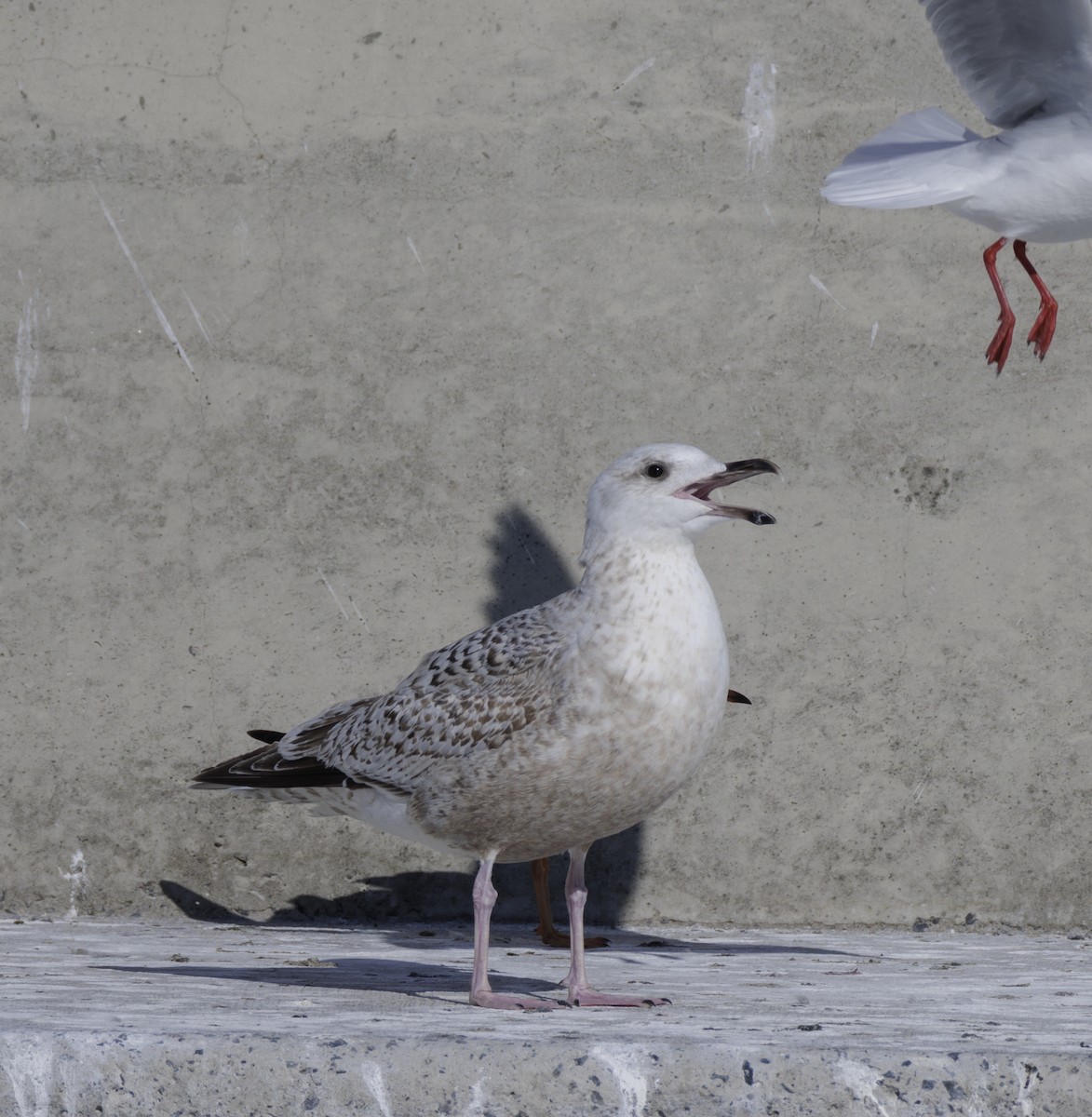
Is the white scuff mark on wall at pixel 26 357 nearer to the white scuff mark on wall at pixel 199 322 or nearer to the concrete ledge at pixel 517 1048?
the white scuff mark on wall at pixel 199 322

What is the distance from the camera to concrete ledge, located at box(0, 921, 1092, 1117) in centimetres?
235

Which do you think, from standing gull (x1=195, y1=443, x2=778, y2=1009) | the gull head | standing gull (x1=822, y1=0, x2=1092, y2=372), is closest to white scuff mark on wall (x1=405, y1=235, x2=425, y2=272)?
standing gull (x1=195, y1=443, x2=778, y2=1009)

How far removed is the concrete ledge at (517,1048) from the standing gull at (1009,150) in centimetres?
126

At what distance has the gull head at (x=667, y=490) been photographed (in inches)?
123

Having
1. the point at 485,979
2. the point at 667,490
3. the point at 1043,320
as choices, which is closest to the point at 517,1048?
the point at 485,979

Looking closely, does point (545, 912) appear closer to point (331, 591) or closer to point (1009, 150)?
point (331, 591)

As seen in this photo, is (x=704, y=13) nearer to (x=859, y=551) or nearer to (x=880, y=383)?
(x=880, y=383)

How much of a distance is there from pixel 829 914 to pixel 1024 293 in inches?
80.5

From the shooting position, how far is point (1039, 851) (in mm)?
4680

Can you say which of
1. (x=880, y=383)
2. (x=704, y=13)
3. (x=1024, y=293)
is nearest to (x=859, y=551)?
(x=880, y=383)

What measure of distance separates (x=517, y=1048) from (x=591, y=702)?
871 millimetres

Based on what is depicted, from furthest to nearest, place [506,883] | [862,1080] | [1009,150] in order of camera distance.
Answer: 1. [506,883]
2. [1009,150]
3. [862,1080]

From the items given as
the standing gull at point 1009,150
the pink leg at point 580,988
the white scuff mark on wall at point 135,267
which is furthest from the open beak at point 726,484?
the white scuff mark on wall at point 135,267

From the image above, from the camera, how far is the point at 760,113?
4852mm
